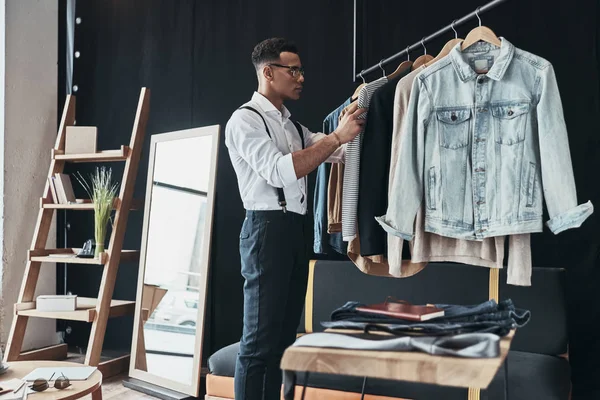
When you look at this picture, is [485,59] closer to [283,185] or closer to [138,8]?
[283,185]

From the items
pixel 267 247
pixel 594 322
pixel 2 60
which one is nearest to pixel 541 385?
pixel 594 322

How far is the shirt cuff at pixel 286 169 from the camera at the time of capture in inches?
78.5

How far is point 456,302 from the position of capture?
2834 millimetres

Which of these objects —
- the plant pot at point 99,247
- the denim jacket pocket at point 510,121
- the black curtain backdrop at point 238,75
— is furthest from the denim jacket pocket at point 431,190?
the plant pot at point 99,247

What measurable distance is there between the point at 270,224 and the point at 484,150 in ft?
2.56

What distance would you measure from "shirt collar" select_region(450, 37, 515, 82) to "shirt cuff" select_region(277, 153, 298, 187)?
0.63 metres

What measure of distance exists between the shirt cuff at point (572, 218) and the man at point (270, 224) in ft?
2.39

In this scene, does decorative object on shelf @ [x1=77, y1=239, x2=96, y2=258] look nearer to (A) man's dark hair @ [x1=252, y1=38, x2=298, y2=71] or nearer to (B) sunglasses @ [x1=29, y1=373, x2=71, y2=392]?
(B) sunglasses @ [x1=29, y1=373, x2=71, y2=392]

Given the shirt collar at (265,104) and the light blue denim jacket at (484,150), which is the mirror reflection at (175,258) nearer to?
the shirt collar at (265,104)


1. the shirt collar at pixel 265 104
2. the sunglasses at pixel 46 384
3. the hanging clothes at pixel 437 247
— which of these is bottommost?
the sunglasses at pixel 46 384

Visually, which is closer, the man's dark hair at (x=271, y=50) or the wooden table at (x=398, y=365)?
the wooden table at (x=398, y=365)

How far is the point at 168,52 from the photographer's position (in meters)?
4.16

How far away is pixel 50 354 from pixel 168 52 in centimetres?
229

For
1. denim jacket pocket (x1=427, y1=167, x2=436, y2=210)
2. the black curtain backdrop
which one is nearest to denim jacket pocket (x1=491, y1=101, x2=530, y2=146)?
denim jacket pocket (x1=427, y1=167, x2=436, y2=210)
